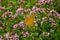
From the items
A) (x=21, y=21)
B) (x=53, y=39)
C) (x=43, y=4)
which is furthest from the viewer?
(x=43, y=4)

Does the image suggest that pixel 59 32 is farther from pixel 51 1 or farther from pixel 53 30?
pixel 51 1

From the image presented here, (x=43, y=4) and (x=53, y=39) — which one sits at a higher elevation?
(x=43, y=4)

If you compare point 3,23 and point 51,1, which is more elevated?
point 51,1

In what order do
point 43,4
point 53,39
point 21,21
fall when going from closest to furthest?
point 53,39 < point 21,21 < point 43,4

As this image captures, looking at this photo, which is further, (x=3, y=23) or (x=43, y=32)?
(x=3, y=23)

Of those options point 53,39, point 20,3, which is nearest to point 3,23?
A: point 20,3

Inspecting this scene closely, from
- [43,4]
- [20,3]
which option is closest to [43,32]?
[43,4]

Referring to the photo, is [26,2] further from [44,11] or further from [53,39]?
[53,39]

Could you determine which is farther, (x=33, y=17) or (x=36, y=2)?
(x=36, y=2)
